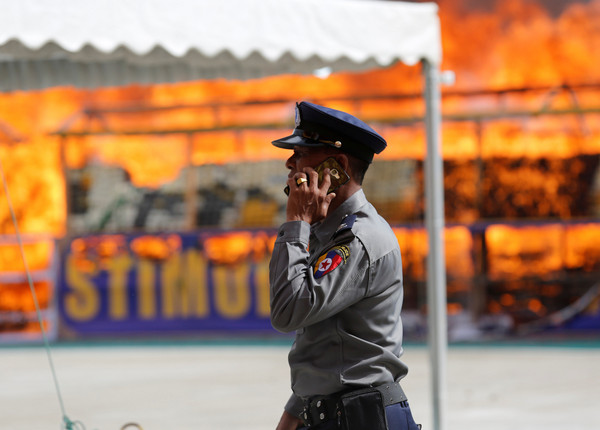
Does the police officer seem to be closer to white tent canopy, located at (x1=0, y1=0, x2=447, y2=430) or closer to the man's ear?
the man's ear

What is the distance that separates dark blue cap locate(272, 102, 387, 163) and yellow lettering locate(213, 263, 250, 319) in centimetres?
1042

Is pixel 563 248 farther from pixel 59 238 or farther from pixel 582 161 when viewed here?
pixel 59 238

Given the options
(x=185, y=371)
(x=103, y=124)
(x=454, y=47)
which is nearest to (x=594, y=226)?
(x=454, y=47)

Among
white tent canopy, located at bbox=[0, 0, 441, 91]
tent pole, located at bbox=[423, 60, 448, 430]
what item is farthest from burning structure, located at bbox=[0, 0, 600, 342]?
white tent canopy, located at bbox=[0, 0, 441, 91]

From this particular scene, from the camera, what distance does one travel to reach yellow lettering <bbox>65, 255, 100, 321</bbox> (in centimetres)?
1366

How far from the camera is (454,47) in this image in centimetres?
1563

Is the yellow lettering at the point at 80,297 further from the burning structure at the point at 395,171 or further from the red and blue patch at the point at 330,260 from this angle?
the red and blue patch at the point at 330,260

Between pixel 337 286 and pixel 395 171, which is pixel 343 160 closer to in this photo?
pixel 337 286

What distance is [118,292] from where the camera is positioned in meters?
13.6

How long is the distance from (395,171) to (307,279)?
10836mm

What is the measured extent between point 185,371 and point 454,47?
7396 millimetres

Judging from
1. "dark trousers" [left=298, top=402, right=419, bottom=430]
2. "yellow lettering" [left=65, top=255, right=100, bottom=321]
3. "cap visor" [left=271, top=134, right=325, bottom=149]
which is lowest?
"yellow lettering" [left=65, top=255, right=100, bottom=321]

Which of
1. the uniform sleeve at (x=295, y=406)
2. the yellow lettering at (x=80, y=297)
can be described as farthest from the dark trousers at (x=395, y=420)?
the yellow lettering at (x=80, y=297)

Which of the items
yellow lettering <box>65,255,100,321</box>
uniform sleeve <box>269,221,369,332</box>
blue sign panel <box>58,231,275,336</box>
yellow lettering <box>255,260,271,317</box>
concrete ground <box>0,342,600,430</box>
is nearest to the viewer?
uniform sleeve <box>269,221,369,332</box>
